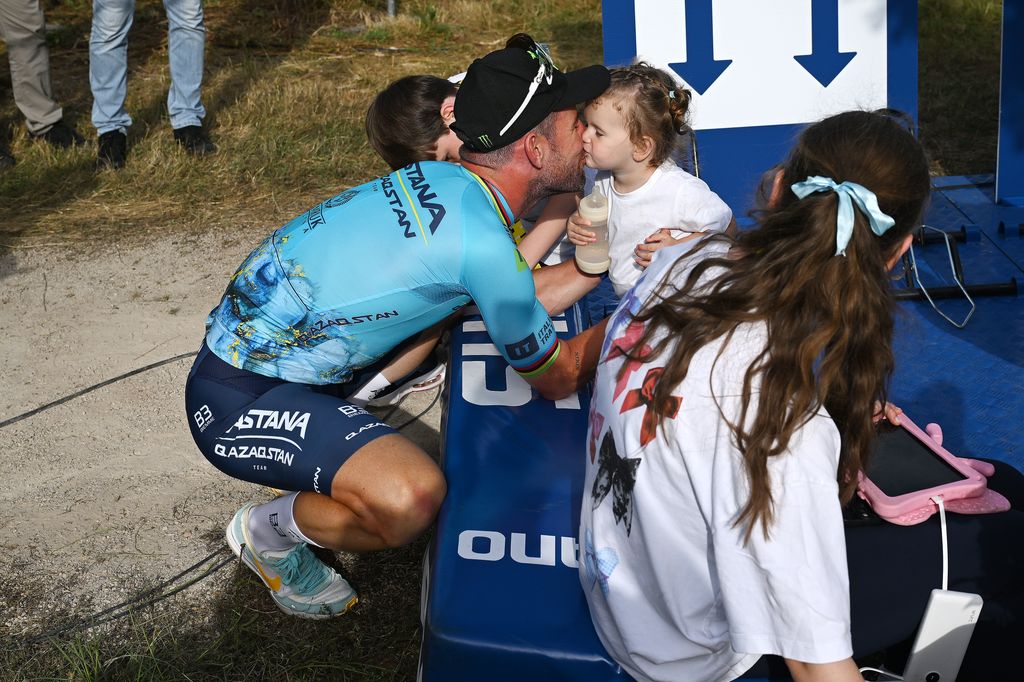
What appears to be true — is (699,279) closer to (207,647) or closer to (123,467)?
(207,647)

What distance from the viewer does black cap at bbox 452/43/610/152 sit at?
2.33 m

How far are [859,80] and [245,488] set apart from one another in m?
2.93

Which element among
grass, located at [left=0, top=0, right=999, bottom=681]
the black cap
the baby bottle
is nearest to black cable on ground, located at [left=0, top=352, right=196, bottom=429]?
grass, located at [left=0, top=0, right=999, bottom=681]

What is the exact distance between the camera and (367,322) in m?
2.35

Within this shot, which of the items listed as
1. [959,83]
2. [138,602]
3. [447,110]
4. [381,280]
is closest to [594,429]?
[381,280]

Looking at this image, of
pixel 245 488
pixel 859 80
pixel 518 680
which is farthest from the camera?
pixel 859 80

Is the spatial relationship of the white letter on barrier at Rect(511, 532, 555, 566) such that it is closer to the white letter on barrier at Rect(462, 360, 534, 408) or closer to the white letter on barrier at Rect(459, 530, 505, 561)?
the white letter on barrier at Rect(459, 530, 505, 561)

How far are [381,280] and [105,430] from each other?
5.28 ft

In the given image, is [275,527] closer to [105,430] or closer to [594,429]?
[594,429]

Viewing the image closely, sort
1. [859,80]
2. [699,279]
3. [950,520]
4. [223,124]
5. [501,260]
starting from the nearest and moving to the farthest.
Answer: [699,279] → [950,520] → [501,260] → [859,80] → [223,124]

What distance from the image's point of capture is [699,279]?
1564mm

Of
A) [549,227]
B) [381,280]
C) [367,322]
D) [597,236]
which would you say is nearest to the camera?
[381,280]

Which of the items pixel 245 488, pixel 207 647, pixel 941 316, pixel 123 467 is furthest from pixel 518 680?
pixel 941 316

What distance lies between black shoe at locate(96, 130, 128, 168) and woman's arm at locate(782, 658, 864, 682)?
493 centimetres
